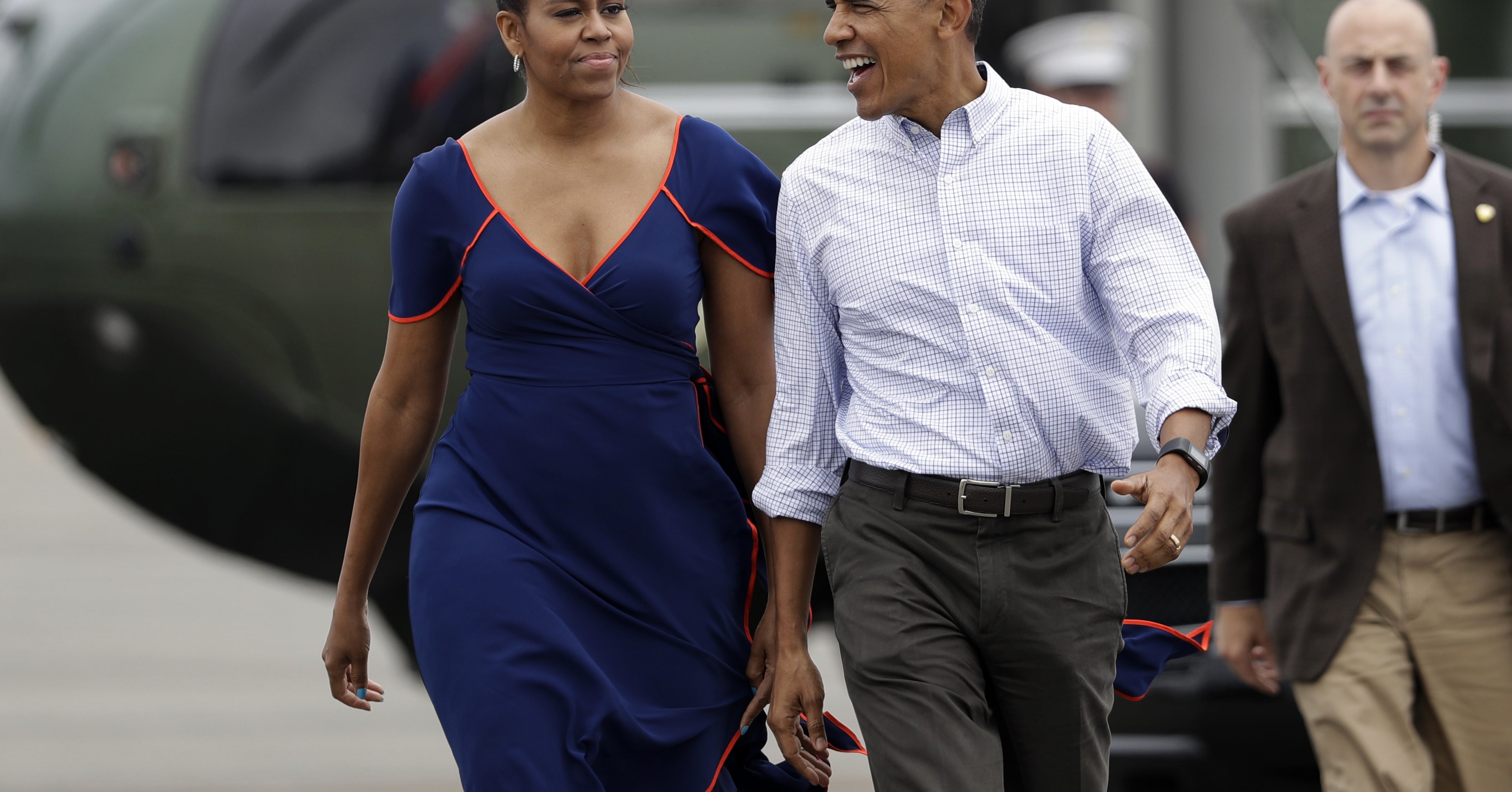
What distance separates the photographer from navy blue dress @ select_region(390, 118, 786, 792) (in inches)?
113

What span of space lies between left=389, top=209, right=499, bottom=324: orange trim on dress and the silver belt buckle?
81cm

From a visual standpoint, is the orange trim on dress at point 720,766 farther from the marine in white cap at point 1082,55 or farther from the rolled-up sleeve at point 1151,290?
the marine in white cap at point 1082,55

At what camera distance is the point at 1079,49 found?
19.8ft

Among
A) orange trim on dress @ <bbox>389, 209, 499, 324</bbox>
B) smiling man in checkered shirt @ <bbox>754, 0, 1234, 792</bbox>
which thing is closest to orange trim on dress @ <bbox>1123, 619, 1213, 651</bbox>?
smiling man in checkered shirt @ <bbox>754, 0, 1234, 792</bbox>

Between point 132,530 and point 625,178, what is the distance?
1433cm

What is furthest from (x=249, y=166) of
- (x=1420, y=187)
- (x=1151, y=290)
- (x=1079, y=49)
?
(x=1151, y=290)

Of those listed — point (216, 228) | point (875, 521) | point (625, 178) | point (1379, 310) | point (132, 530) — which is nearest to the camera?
point (875, 521)

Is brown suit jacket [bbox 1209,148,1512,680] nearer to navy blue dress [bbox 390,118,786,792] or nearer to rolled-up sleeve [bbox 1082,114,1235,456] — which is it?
A: rolled-up sleeve [bbox 1082,114,1235,456]

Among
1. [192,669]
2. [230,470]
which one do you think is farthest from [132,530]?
[230,470]

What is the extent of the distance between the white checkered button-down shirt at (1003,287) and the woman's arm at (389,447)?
635mm

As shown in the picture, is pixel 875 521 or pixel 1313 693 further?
pixel 1313 693

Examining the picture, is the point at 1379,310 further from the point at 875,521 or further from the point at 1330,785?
the point at 875,521

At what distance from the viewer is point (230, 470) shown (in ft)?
21.3

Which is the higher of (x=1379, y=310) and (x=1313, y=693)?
(x=1379, y=310)
